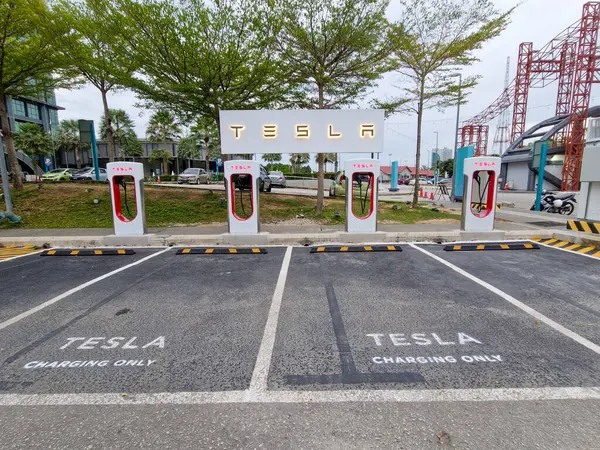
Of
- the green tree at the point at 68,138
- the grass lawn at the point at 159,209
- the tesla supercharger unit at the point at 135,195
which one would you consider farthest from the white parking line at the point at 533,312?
the green tree at the point at 68,138

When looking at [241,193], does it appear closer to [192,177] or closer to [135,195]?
[135,195]

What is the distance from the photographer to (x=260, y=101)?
37.8 ft

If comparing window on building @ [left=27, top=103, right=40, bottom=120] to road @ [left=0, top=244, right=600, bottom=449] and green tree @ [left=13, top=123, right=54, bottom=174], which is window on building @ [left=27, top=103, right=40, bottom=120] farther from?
road @ [left=0, top=244, right=600, bottom=449]

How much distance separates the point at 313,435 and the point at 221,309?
2.32 m

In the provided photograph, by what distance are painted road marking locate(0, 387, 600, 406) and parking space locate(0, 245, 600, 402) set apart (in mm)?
34

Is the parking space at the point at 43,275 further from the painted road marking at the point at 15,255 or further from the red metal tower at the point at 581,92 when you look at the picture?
the red metal tower at the point at 581,92

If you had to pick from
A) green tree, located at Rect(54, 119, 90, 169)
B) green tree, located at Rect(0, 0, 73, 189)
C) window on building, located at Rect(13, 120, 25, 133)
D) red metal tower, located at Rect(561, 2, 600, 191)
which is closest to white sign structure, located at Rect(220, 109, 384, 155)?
green tree, located at Rect(0, 0, 73, 189)

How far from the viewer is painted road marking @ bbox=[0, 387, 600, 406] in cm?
231

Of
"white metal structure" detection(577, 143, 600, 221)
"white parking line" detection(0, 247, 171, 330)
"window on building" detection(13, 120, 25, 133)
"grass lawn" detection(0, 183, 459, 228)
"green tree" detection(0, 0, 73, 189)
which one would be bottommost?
"white parking line" detection(0, 247, 171, 330)

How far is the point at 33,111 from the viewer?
4388 centimetres

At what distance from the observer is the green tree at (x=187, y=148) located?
47.2m

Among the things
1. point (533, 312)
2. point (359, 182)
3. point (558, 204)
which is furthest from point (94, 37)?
point (558, 204)

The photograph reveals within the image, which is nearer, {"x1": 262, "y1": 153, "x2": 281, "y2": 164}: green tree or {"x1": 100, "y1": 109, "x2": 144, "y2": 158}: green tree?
{"x1": 100, "y1": 109, "x2": 144, "y2": 158}: green tree

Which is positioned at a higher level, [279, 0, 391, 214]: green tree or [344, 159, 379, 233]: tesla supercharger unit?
[279, 0, 391, 214]: green tree
